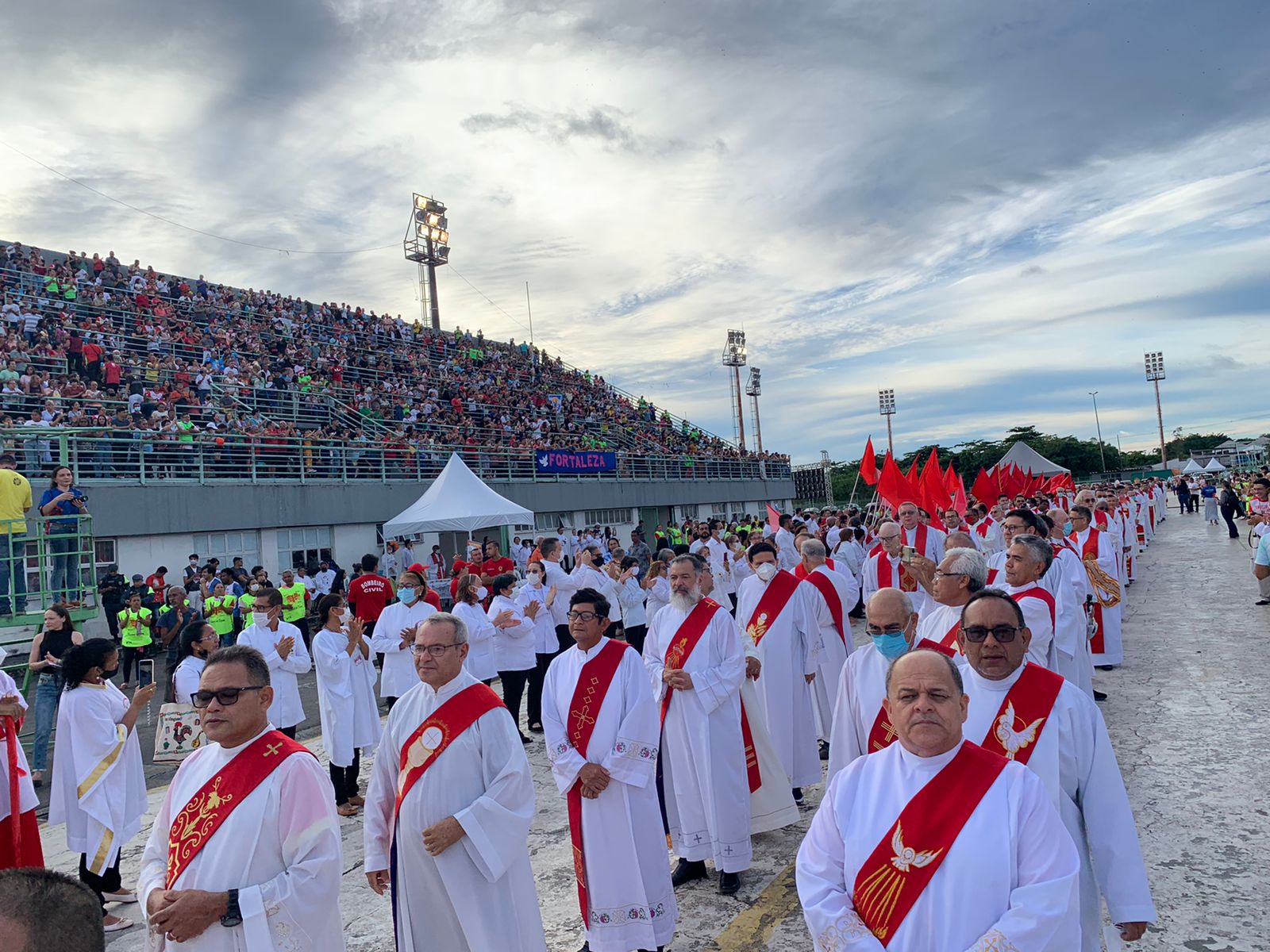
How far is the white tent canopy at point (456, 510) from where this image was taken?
1545 cm

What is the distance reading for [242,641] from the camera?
23.4 feet

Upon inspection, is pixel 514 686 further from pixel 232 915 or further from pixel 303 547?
pixel 303 547

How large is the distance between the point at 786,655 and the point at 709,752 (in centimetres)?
168

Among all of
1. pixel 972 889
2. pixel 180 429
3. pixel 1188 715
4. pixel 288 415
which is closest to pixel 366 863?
pixel 972 889

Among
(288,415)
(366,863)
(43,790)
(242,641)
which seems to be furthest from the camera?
(288,415)

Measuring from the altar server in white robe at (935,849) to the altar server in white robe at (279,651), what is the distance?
224 inches

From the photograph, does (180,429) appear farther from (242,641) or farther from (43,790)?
(242,641)

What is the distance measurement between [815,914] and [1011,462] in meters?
34.3

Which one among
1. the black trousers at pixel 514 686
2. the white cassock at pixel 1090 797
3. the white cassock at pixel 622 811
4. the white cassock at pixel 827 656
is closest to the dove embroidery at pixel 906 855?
the white cassock at pixel 1090 797

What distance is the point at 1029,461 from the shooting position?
36.8 meters

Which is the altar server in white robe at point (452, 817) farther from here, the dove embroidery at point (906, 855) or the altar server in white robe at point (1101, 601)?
the altar server in white robe at point (1101, 601)

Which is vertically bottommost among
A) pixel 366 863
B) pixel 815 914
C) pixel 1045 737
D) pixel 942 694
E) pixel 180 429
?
pixel 366 863

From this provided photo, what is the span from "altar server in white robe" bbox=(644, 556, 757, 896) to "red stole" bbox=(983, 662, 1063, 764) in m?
2.27

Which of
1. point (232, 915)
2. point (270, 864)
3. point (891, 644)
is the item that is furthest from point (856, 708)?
point (232, 915)
